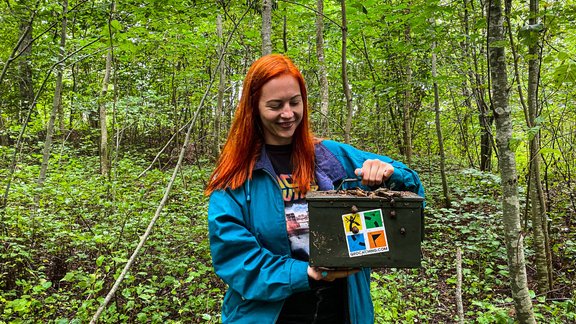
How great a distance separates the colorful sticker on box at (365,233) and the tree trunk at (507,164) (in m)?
2.44

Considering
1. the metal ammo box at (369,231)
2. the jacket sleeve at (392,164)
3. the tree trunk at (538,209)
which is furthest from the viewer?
the tree trunk at (538,209)

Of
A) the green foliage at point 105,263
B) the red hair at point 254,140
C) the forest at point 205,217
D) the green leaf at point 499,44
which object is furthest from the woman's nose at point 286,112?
the green foliage at point 105,263

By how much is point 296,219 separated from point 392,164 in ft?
1.65

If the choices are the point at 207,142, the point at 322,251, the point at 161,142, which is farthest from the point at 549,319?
the point at 161,142

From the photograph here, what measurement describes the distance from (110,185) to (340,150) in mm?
4893

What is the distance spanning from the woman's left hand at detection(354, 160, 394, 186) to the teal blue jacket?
0.23ft

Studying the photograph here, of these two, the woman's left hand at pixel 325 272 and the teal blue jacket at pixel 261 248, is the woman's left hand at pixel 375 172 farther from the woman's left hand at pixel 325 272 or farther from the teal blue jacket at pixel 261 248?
the woman's left hand at pixel 325 272

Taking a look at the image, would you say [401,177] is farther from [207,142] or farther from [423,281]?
[207,142]

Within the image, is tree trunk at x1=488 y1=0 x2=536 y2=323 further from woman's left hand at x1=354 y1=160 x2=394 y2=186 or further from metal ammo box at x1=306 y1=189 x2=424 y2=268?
metal ammo box at x1=306 y1=189 x2=424 y2=268

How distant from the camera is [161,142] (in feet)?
45.1

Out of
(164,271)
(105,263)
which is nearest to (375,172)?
(164,271)

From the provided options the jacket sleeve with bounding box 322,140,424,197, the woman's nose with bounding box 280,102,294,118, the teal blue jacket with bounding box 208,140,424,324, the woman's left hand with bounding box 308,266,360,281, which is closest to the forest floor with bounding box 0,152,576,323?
the teal blue jacket with bounding box 208,140,424,324

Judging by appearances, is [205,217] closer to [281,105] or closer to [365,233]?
[281,105]

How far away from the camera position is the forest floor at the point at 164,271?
11.7ft
